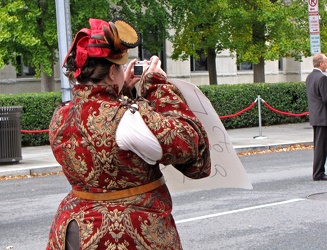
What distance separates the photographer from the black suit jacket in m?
11.1

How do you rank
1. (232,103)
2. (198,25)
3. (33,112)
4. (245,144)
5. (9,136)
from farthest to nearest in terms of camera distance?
1. (198,25)
2. (232,103)
3. (33,112)
4. (245,144)
5. (9,136)

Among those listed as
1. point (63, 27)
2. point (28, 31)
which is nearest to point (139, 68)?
point (63, 27)

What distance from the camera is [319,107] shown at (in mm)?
11180

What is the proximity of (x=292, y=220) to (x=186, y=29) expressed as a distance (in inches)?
808

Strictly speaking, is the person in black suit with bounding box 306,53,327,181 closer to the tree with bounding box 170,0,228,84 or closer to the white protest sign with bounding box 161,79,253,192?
the white protest sign with bounding box 161,79,253,192

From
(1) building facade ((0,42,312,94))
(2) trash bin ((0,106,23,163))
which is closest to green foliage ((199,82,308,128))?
(1) building facade ((0,42,312,94))

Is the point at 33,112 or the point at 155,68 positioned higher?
the point at 155,68

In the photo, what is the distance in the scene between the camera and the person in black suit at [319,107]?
1109cm

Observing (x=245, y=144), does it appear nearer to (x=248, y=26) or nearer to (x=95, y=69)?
(x=248, y=26)

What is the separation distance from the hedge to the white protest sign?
15.5m

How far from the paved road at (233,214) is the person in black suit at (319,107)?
379mm

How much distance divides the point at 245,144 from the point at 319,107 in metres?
6.81

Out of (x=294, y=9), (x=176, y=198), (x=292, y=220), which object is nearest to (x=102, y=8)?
(x=294, y=9)

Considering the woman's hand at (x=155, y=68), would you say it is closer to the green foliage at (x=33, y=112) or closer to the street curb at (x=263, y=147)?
the street curb at (x=263, y=147)
